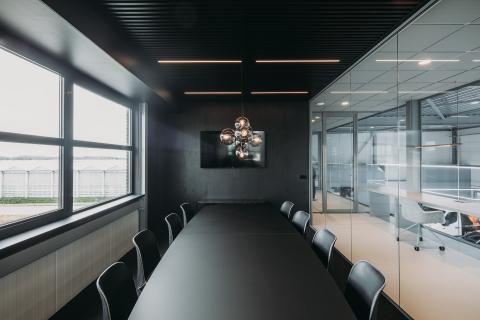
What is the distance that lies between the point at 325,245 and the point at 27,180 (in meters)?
3.17

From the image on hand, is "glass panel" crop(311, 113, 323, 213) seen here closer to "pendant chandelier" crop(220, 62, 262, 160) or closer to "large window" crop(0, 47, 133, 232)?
"pendant chandelier" crop(220, 62, 262, 160)

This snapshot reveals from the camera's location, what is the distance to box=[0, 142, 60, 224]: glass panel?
231 cm

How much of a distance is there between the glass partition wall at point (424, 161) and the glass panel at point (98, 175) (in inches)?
164

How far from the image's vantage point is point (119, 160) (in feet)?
14.8

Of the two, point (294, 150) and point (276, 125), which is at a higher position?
point (276, 125)

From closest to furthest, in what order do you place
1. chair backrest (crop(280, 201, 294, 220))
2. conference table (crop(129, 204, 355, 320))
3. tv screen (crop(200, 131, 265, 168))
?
1. conference table (crop(129, 204, 355, 320))
2. chair backrest (crop(280, 201, 294, 220))
3. tv screen (crop(200, 131, 265, 168))

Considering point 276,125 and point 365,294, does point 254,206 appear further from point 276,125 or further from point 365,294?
point 365,294

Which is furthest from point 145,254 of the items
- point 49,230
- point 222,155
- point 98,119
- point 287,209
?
point 222,155

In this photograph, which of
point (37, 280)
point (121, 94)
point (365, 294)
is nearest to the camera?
point (365, 294)

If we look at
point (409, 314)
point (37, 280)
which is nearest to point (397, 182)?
point (409, 314)

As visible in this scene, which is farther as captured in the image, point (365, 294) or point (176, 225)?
point (176, 225)

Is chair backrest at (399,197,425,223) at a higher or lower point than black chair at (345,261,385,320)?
higher

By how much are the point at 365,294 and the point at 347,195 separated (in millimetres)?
4417

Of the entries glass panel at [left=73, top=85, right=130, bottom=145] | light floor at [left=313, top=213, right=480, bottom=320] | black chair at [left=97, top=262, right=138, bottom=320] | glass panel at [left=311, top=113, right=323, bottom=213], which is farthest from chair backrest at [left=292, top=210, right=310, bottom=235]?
glass panel at [left=73, top=85, right=130, bottom=145]
